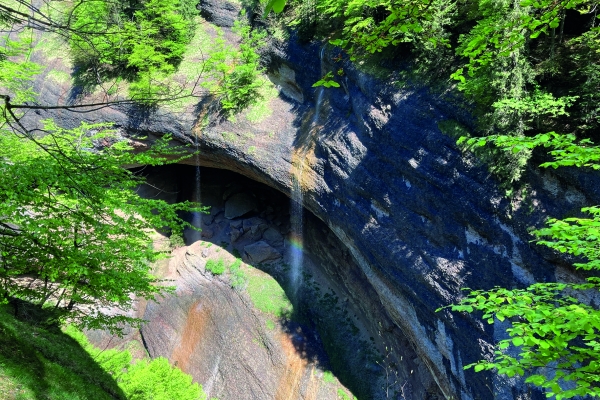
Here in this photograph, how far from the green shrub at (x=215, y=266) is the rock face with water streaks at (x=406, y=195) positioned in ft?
7.93

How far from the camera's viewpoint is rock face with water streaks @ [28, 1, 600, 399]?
22.3ft

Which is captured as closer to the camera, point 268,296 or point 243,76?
point 243,76

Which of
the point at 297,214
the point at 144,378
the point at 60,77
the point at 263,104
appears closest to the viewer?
the point at 144,378

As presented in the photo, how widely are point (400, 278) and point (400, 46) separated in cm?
613

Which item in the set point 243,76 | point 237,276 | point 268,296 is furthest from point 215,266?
point 243,76

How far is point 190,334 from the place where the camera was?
14.1 m

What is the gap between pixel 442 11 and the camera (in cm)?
787

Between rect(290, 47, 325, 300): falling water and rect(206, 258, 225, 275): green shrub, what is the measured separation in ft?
9.82

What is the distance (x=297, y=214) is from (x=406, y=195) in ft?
22.8

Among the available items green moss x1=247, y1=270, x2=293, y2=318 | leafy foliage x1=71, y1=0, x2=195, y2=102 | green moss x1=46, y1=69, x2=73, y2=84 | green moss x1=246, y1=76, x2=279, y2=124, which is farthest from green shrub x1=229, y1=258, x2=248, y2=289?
green moss x1=46, y1=69, x2=73, y2=84

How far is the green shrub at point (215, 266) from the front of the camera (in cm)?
1477

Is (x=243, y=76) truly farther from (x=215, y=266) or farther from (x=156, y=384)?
(x=156, y=384)

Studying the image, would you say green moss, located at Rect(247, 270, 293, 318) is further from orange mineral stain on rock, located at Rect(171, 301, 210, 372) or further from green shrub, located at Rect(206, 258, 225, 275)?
orange mineral stain on rock, located at Rect(171, 301, 210, 372)

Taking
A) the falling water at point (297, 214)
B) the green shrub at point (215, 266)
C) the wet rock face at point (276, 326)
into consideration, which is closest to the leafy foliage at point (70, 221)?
the wet rock face at point (276, 326)
